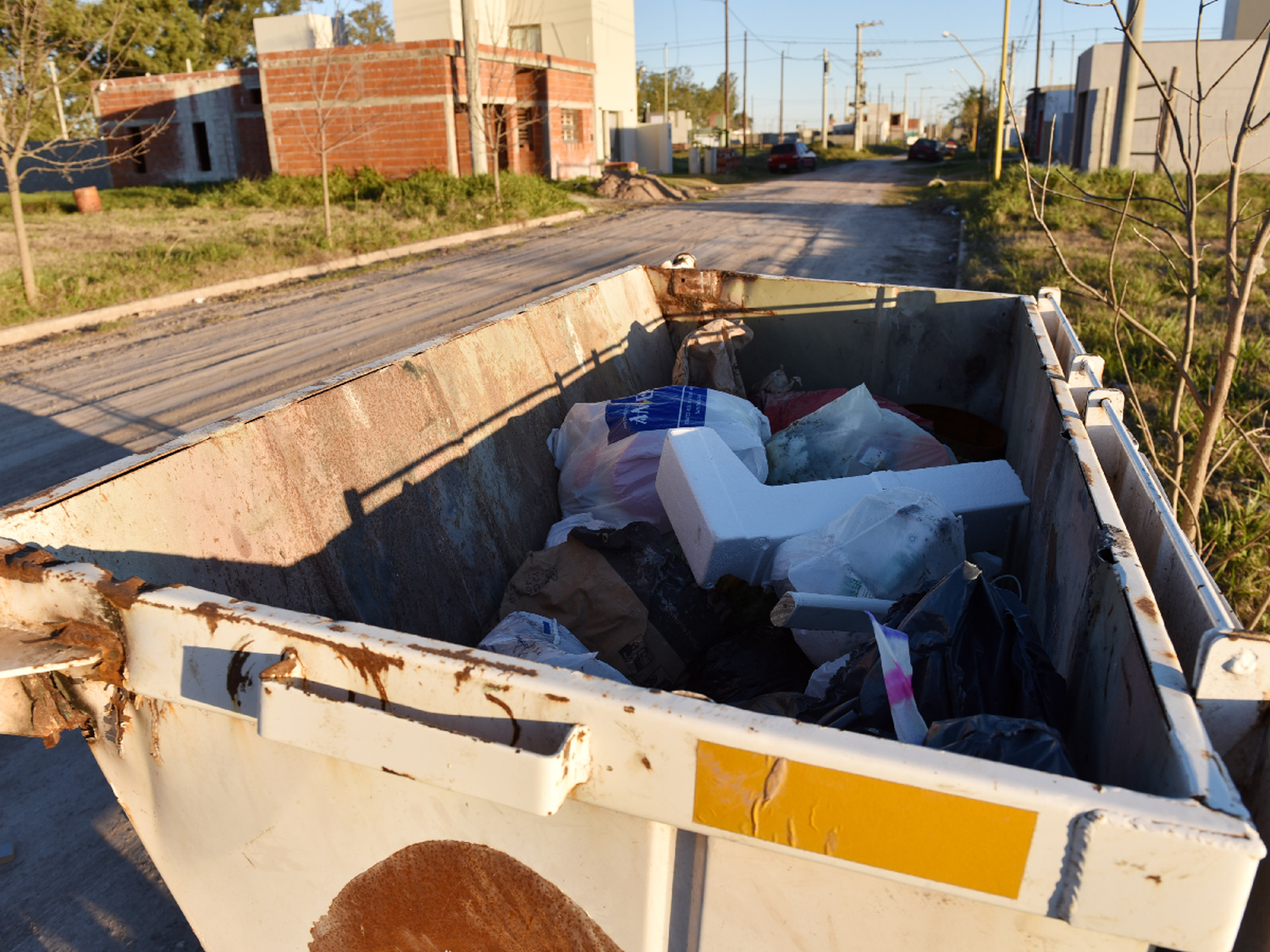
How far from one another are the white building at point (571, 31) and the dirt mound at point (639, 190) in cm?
614

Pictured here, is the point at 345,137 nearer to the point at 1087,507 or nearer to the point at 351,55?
the point at 351,55

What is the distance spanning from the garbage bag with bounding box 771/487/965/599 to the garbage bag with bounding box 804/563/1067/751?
449 mm

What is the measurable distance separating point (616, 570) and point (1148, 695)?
172cm

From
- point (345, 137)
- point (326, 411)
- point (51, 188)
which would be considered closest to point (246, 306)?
point (326, 411)

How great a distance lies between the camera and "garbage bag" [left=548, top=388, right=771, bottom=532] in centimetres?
337

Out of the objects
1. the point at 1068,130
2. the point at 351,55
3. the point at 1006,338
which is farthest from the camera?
the point at 1068,130

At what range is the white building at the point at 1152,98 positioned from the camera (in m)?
20.6

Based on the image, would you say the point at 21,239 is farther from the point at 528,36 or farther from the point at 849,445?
the point at 528,36

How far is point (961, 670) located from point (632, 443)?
1912mm

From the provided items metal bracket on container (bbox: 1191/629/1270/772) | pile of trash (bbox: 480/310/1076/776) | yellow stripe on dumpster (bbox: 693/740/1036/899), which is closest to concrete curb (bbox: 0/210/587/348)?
pile of trash (bbox: 480/310/1076/776)

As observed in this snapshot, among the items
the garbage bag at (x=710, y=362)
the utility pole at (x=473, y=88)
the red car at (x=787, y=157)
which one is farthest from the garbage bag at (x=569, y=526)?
the red car at (x=787, y=157)

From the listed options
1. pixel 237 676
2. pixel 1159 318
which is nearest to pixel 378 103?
pixel 1159 318

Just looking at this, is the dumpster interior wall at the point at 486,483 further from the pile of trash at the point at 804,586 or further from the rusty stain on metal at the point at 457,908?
the rusty stain on metal at the point at 457,908

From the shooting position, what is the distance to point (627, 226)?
19156mm
